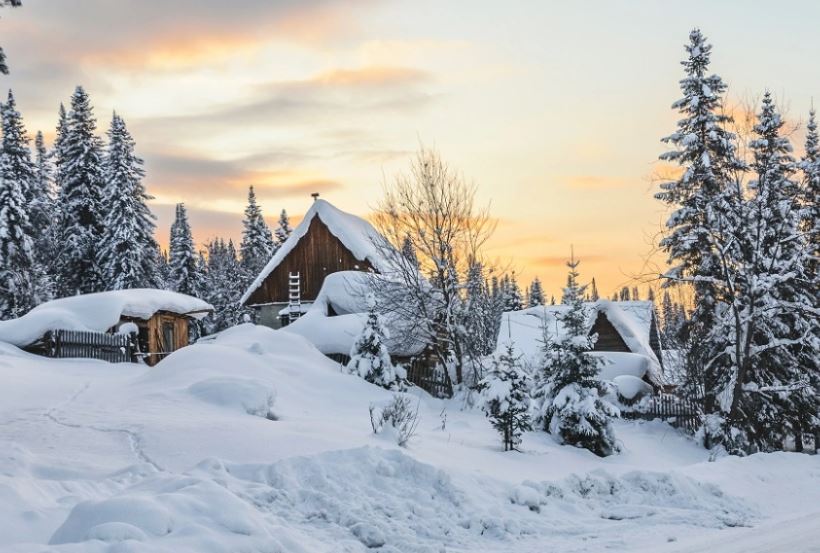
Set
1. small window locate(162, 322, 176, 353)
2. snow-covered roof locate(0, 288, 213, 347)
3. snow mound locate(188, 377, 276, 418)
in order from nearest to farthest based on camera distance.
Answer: snow mound locate(188, 377, 276, 418)
snow-covered roof locate(0, 288, 213, 347)
small window locate(162, 322, 176, 353)

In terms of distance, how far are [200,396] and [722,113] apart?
68.2ft

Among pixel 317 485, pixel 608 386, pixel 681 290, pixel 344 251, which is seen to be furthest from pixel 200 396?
pixel 344 251

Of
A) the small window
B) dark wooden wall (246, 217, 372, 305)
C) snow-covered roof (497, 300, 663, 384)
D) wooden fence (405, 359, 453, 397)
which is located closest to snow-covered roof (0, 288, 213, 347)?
the small window

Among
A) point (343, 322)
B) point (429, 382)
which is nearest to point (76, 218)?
point (343, 322)

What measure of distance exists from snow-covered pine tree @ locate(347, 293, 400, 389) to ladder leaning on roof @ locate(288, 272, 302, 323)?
14666 millimetres

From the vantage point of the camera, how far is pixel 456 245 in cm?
2925

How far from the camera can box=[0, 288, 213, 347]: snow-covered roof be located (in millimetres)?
26938

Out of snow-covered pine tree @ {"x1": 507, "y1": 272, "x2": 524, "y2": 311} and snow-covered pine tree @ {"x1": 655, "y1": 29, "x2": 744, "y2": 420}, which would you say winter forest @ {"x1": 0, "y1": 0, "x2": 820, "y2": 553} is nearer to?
snow-covered pine tree @ {"x1": 655, "y1": 29, "x2": 744, "y2": 420}

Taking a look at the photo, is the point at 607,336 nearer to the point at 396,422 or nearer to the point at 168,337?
the point at 168,337

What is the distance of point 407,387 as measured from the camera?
25.3 metres

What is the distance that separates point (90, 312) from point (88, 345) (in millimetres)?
3000

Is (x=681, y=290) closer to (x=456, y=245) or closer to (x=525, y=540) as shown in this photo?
(x=456, y=245)

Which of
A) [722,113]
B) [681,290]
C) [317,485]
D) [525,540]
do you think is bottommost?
[525,540]

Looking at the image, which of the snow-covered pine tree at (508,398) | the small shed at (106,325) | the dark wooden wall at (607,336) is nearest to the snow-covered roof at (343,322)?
the small shed at (106,325)
